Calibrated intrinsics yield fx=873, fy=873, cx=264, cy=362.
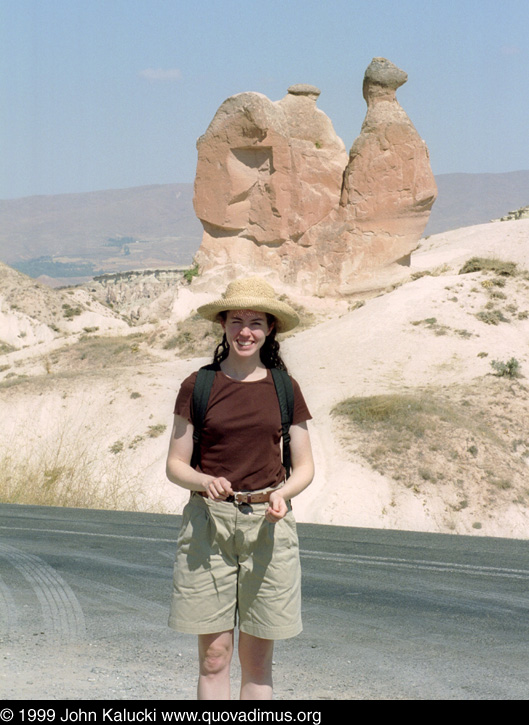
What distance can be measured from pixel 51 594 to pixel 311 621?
6.29 ft

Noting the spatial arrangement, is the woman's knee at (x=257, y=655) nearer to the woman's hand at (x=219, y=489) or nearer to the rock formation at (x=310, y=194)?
the woman's hand at (x=219, y=489)

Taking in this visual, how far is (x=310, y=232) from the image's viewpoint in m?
30.7

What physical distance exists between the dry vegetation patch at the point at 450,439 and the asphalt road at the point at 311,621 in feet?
21.8

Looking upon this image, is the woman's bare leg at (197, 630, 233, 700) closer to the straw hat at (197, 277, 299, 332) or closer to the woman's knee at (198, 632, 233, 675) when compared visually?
the woman's knee at (198, 632, 233, 675)

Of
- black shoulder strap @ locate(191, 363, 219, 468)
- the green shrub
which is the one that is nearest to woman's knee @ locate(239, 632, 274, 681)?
black shoulder strap @ locate(191, 363, 219, 468)

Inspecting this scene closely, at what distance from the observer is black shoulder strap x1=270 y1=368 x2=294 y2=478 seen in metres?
3.58

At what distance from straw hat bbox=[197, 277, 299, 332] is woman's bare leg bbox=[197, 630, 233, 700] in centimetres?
134

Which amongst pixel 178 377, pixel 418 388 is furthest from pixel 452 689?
pixel 178 377

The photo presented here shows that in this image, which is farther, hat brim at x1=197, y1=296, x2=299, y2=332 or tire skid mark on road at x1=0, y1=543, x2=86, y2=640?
tire skid mark on road at x1=0, y1=543, x2=86, y2=640

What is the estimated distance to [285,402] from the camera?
359 centimetres

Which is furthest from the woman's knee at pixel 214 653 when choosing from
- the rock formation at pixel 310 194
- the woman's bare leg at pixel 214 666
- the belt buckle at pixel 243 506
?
the rock formation at pixel 310 194

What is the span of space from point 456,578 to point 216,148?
25212 millimetres

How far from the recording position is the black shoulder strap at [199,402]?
11.6ft

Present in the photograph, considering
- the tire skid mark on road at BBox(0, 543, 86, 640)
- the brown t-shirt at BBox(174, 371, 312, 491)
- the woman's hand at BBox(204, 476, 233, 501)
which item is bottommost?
the tire skid mark on road at BBox(0, 543, 86, 640)
